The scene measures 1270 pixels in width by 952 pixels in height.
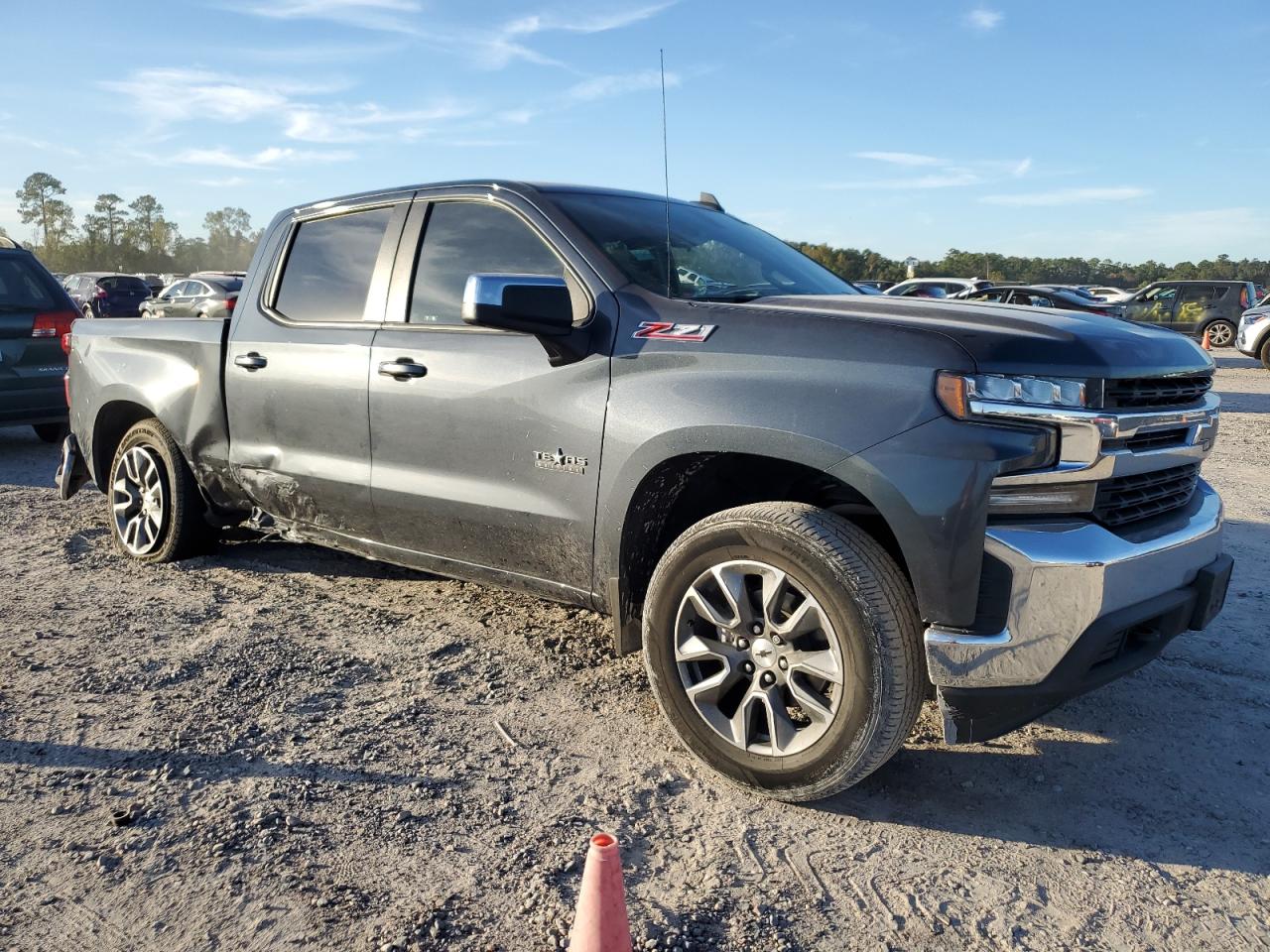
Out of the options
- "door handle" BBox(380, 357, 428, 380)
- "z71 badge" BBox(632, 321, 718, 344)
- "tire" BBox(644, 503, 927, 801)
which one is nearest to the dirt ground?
"tire" BBox(644, 503, 927, 801)

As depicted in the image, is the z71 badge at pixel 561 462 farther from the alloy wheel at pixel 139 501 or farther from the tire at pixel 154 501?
the alloy wheel at pixel 139 501

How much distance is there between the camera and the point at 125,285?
91.9 feet

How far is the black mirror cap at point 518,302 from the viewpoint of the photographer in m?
3.20

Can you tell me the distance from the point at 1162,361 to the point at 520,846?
7.50ft

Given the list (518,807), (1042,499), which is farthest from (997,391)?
(518,807)

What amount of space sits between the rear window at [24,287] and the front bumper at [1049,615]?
340 inches

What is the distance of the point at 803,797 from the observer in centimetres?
292

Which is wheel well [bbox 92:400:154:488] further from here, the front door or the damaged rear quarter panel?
the front door

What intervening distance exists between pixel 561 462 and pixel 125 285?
28659mm

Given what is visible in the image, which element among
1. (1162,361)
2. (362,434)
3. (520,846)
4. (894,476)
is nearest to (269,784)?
(520,846)

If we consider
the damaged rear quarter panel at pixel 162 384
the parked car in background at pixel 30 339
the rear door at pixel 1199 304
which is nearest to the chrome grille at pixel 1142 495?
the damaged rear quarter panel at pixel 162 384

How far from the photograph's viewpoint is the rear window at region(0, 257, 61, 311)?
859 centimetres

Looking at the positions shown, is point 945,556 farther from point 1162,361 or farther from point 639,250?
point 639,250

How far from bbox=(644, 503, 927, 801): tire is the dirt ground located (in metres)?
0.19
